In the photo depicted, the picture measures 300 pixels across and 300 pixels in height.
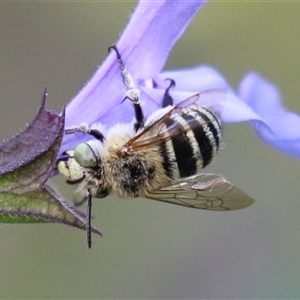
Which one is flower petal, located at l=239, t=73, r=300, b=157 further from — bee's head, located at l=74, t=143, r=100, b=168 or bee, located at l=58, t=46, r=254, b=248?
bee's head, located at l=74, t=143, r=100, b=168

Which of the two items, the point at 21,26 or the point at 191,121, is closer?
the point at 191,121

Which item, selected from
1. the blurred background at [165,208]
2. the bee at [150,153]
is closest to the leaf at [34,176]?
the bee at [150,153]

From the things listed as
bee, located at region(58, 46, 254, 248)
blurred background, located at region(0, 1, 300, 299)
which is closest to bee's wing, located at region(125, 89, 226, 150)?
bee, located at region(58, 46, 254, 248)

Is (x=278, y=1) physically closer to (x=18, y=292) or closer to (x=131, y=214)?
(x=131, y=214)

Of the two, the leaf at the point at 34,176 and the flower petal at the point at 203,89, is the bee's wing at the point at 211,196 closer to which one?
the flower petal at the point at 203,89

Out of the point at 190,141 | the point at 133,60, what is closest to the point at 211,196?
the point at 190,141

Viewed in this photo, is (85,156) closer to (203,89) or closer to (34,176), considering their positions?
(34,176)

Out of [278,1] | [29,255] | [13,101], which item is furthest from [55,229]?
[278,1]
